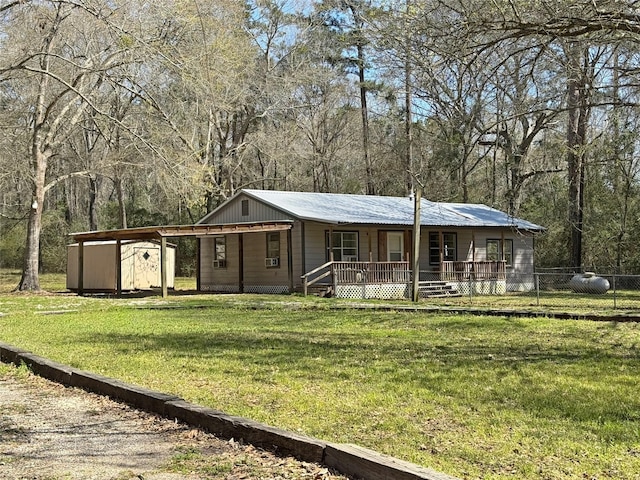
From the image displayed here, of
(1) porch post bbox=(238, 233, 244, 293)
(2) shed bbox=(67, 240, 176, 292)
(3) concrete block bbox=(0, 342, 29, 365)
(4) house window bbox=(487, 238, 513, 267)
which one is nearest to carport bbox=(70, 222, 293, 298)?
(1) porch post bbox=(238, 233, 244, 293)

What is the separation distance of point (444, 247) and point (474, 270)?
65.3 inches

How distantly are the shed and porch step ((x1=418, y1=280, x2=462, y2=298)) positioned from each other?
11436 millimetres

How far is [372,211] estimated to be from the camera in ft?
96.2

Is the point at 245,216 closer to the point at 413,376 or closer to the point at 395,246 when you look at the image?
the point at 395,246

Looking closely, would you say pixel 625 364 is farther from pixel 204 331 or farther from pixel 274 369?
pixel 204 331

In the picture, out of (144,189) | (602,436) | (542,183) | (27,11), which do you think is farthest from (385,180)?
(602,436)

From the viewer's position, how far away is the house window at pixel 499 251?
31.8 m

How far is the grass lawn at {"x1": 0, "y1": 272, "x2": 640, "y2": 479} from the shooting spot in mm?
5129

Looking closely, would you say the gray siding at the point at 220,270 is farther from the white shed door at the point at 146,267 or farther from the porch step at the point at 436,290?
the porch step at the point at 436,290

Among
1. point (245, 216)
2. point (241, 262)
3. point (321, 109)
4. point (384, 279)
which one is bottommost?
point (384, 279)

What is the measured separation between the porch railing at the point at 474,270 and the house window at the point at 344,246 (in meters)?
3.47

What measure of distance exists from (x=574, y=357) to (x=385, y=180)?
121 feet

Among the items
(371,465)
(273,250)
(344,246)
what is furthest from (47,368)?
(344,246)

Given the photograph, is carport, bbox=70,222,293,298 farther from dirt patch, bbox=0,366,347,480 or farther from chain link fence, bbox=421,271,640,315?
dirt patch, bbox=0,366,347,480
